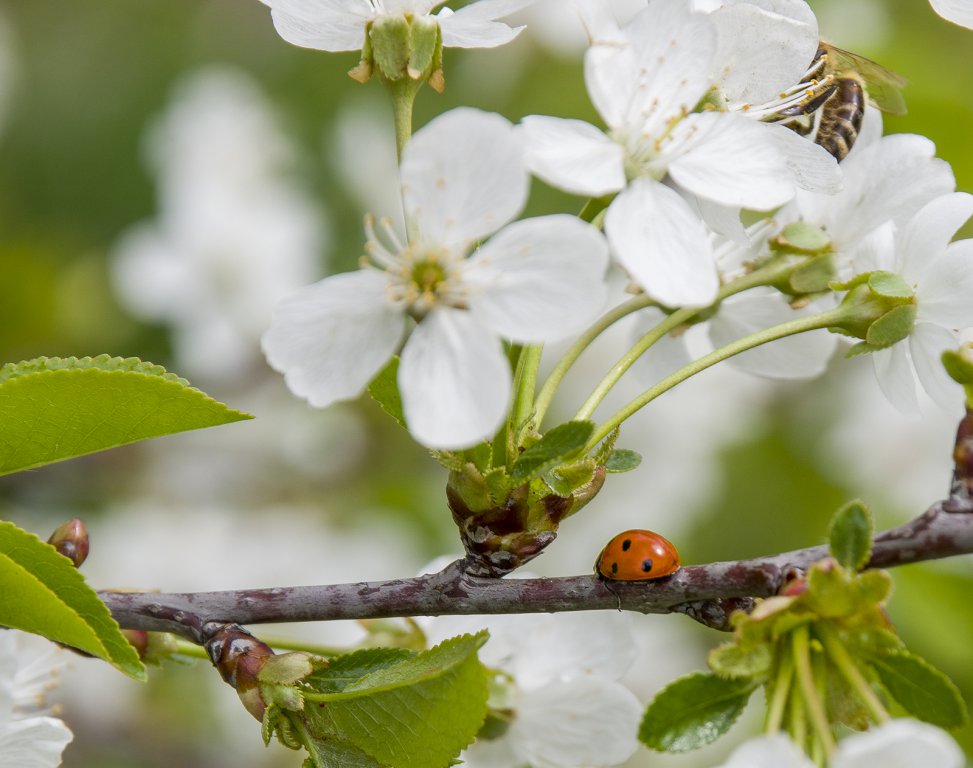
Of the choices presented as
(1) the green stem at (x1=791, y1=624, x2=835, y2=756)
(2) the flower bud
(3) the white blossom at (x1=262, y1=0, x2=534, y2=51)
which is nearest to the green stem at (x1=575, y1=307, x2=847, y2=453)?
(2) the flower bud

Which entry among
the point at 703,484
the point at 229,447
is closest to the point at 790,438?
the point at 703,484

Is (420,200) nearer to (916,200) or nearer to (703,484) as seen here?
(916,200)

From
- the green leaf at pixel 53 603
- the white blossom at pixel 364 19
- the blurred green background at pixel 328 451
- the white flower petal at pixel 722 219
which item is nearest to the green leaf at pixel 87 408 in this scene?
the green leaf at pixel 53 603

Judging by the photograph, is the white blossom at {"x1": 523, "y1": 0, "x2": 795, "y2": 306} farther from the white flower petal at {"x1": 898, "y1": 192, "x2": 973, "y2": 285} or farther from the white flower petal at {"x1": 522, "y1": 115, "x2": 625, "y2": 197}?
the white flower petal at {"x1": 898, "y1": 192, "x2": 973, "y2": 285}

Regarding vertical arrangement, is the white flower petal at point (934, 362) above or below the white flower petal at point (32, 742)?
above

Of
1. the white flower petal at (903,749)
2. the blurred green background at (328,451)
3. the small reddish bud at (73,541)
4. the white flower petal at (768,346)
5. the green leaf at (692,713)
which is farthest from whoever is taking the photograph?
the blurred green background at (328,451)

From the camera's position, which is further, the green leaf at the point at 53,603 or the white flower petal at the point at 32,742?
the white flower petal at the point at 32,742

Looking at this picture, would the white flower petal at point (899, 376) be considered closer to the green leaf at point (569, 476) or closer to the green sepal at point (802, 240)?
the green sepal at point (802, 240)

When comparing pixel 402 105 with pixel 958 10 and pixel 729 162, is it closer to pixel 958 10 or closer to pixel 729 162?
pixel 729 162
